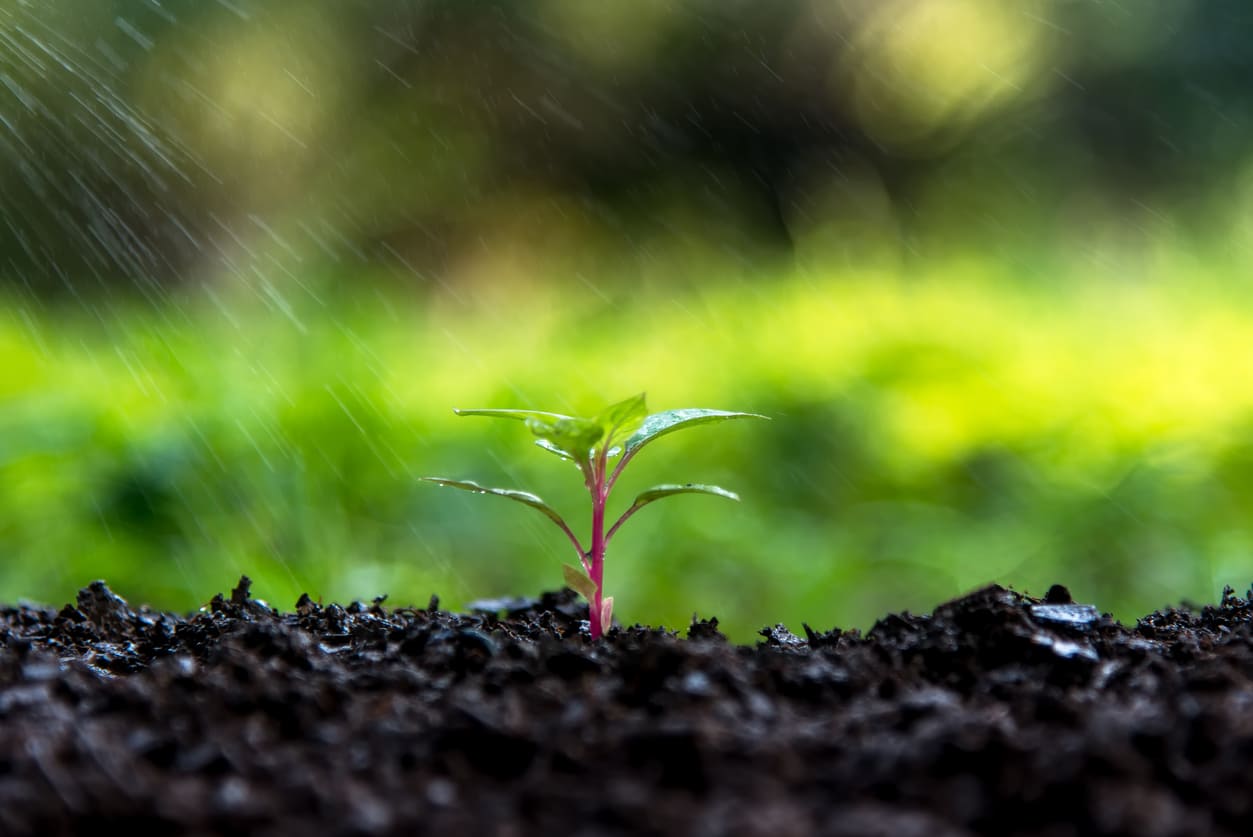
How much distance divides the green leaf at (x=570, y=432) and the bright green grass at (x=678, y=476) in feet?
5.65

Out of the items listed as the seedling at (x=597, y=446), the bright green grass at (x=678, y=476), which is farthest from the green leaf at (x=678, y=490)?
the bright green grass at (x=678, y=476)

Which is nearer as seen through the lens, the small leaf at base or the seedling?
the seedling

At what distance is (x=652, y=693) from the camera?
0.94 metres

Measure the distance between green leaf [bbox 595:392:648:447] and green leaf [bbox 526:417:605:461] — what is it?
13 millimetres

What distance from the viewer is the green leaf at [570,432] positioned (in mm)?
1158

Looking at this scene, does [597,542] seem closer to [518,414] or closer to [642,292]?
[518,414]

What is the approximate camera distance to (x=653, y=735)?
784 mm

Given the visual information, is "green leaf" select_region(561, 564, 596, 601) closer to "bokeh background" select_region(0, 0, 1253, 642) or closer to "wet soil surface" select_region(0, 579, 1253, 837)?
"wet soil surface" select_region(0, 579, 1253, 837)

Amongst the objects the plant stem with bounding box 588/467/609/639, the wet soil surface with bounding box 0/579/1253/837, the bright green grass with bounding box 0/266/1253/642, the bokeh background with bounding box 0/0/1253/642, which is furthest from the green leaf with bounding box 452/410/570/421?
the bokeh background with bounding box 0/0/1253/642

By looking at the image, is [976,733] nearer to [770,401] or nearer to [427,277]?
[770,401]

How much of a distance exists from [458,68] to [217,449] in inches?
203

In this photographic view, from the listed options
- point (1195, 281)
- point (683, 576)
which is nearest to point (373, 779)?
point (683, 576)

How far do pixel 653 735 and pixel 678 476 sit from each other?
2.50 meters

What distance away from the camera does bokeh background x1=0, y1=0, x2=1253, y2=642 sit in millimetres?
3047
